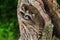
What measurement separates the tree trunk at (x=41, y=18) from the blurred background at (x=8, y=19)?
267 centimetres

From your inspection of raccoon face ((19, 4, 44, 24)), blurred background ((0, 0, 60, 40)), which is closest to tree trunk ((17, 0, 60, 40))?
raccoon face ((19, 4, 44, 24))

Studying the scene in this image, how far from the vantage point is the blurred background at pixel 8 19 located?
5.64 m

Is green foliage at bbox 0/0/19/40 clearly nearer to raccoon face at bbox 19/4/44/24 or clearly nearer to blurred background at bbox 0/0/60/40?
blurred background at bbox 0/0/60/40

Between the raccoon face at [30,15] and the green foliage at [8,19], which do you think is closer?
the raccoon face at [30,15]

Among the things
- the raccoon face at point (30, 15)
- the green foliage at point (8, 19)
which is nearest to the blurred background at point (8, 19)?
the green foliage at point (8, 19)

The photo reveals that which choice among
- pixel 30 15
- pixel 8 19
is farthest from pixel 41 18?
pixel 8 19

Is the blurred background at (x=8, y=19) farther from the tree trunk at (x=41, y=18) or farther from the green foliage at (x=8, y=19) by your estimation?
the tree trunk at (x=41, y=18)

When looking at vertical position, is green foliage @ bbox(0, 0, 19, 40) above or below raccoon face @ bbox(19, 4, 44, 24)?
below

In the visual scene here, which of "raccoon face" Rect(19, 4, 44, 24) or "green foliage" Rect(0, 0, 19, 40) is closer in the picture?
"raccoon face" Rect(19, 4, 44, 24)

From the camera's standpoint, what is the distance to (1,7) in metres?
6.35

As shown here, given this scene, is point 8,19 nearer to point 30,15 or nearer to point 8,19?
point 8,19

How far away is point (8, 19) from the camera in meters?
6.32

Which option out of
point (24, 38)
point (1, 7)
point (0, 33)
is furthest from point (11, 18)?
point (24, 38)

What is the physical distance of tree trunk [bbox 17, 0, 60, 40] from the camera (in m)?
2.81
